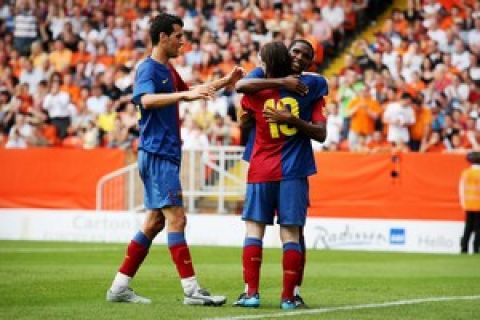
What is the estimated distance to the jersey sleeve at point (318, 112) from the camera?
11.4 m

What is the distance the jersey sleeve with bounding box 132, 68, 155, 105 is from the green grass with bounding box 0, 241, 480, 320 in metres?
1.86

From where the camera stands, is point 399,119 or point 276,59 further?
point 399,119

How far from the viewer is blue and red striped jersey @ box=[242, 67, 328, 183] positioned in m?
11.2

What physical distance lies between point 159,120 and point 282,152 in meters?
1.15

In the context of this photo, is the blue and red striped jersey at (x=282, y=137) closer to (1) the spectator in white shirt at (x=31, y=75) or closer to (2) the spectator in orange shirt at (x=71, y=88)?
(2) the spectator in orange shirt at (x=71, y=88)

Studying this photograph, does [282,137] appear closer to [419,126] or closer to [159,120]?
[159,120]

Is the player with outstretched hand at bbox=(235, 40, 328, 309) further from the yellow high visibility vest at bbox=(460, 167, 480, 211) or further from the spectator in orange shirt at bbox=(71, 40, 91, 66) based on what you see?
the spectator in orange shirt at bbox=(71, 40, 91, 66)

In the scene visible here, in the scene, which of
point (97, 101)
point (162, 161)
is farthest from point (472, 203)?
point (162, 161)

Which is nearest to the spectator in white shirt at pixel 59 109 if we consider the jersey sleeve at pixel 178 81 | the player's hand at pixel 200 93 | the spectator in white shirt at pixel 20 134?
the spectator in white shirt at pixel 20 134

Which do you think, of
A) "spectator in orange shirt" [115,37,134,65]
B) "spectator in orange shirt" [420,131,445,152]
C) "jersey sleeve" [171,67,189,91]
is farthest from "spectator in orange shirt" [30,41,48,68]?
"jersey sleeve" [171,67,189,91]

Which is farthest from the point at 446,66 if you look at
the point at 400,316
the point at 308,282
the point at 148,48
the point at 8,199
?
the point at 400,316

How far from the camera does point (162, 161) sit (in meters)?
11.4

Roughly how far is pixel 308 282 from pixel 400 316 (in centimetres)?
402

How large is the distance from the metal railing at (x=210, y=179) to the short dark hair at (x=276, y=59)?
13.9 metres
